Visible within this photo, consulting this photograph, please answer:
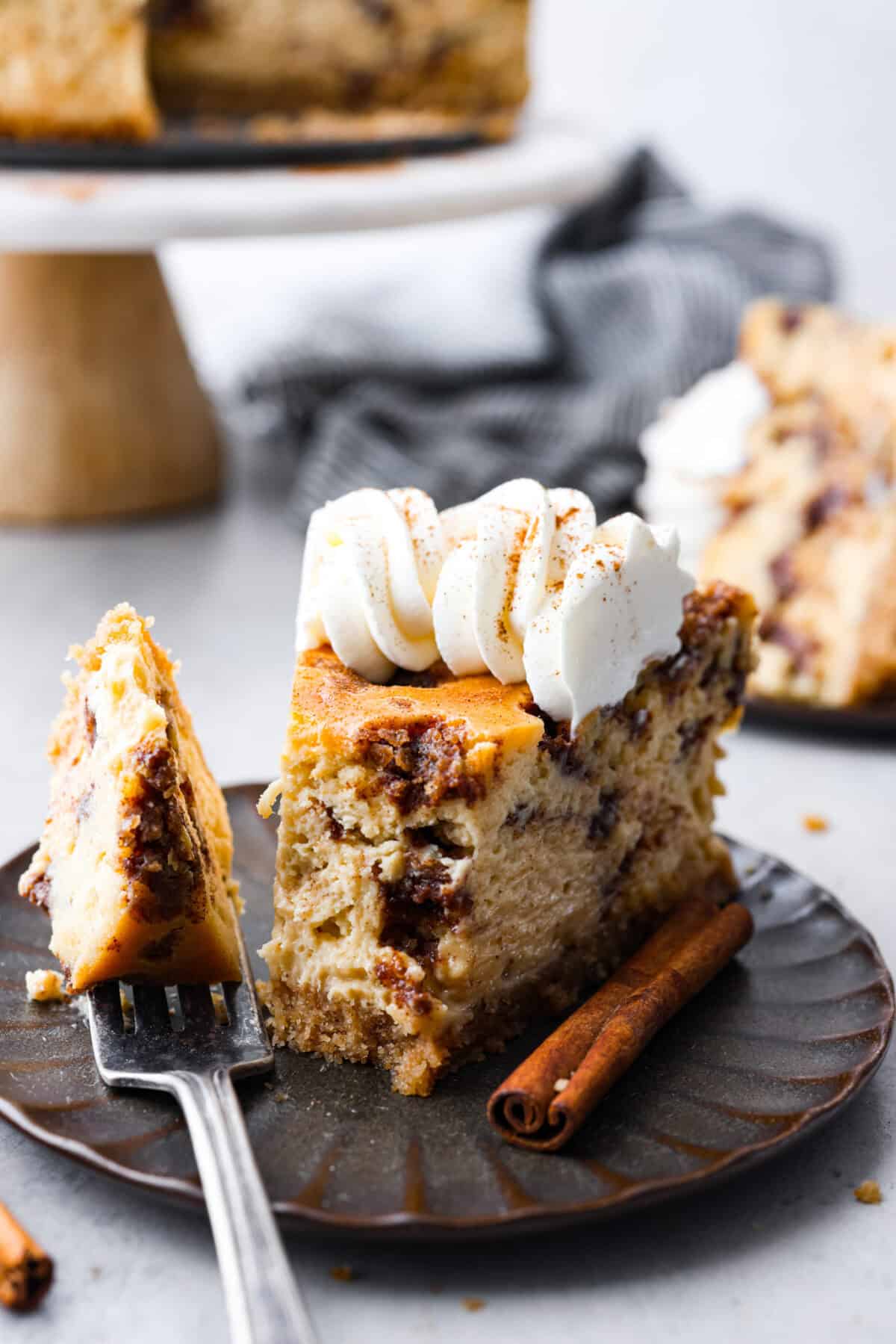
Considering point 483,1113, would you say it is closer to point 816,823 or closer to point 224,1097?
point 224,1097

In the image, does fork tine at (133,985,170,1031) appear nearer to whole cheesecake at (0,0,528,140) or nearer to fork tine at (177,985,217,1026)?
fork tine at (177,985,217,1026)

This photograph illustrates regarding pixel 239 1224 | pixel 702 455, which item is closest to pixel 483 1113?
pixel 239 1224

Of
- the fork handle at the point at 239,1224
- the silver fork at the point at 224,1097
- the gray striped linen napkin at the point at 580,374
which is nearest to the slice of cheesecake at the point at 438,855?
the silver fork at the point at 224,1097

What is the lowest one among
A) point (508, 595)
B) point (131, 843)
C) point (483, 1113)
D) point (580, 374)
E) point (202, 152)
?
point (580, 374)

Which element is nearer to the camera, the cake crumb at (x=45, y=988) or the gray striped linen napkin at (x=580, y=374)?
the cake crumb at (x=45, y=988)

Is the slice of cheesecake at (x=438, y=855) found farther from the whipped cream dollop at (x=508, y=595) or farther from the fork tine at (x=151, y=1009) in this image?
the fork tine at (x=151, y=1009)

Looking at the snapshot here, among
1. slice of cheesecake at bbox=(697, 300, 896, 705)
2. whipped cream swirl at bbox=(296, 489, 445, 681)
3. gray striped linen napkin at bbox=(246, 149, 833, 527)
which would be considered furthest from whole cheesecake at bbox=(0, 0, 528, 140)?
whipped cream swirl at bbox=(296, 489, 445, 681)
